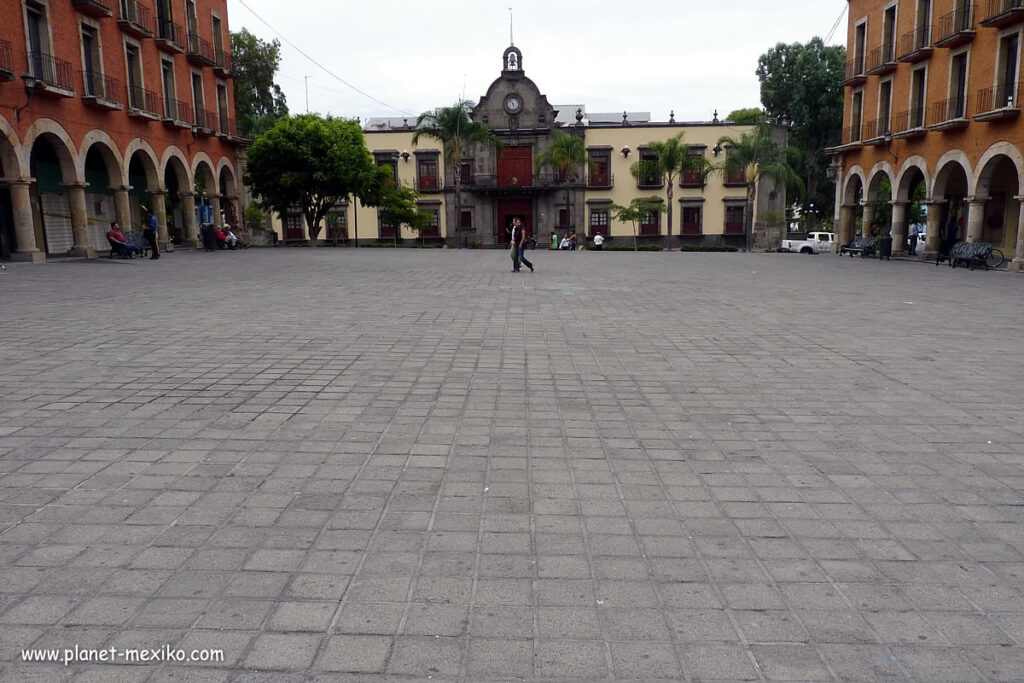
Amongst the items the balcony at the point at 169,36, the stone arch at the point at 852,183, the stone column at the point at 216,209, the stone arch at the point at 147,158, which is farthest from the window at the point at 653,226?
the stone arch at the point at 147,158

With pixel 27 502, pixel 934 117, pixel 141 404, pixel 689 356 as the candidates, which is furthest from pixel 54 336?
pixel 934 117

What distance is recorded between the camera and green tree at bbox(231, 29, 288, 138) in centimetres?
4622

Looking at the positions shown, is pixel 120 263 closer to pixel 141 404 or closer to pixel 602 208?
pixel 141 404

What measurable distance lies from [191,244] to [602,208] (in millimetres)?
26840

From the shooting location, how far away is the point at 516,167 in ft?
160

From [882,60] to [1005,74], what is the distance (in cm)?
743

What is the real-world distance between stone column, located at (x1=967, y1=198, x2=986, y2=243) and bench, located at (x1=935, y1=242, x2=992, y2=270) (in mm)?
722

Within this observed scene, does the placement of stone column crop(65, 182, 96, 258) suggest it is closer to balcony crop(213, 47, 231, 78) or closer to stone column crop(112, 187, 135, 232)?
stone column crop(112, 187, 135, 232)

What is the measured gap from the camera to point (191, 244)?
3130 cm

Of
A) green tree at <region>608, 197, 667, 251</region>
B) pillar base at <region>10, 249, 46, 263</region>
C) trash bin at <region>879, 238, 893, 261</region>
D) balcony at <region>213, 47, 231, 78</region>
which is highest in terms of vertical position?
balcony at <region>213, 47, 231, 78</region>

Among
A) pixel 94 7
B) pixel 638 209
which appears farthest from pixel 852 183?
pixel 94 7

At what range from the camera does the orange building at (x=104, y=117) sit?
20.4 metres

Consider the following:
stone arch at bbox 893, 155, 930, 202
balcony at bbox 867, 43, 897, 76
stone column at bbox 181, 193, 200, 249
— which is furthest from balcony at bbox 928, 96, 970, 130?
stone column at bbox 181, 193, 200, 249

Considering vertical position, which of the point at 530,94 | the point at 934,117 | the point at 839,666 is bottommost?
the point at 839,666
